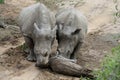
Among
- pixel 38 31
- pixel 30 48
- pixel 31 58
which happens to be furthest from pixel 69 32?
pixel 31 58

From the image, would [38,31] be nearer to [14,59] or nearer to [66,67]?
[66,67]

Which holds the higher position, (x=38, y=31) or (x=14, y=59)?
(x=38, y=31)

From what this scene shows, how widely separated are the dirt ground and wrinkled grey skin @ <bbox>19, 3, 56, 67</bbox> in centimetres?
41

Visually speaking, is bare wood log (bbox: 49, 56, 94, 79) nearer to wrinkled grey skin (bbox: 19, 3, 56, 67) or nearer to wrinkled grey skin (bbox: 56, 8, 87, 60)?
wrinkled grey skin (bbox: 19, 3, 56, 67)

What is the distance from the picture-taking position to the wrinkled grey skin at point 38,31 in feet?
35.0

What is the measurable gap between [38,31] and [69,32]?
0.89 meters

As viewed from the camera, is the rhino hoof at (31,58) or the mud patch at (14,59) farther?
the rhino hoof at (31,58)

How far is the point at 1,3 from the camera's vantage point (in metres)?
17.6

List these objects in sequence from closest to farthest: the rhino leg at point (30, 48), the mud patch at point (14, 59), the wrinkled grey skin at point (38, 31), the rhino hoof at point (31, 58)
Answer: the wrinkled grey skin at point (38, 31), the mud patch at point (14, 59), the rhino leg at point (30, 48), the rhino hoof at point (31, 58)

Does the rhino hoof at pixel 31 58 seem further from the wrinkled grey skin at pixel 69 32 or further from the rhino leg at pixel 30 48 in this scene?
the wrinkled grey skin at pixel 69 32

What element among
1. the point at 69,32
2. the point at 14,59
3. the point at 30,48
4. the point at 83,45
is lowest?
the point at 14,59

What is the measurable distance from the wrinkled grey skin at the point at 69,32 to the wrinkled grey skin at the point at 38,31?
26 centimetres

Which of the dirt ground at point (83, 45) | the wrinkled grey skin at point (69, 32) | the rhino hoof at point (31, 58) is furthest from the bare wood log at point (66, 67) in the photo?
the rhino hoof at point (31, 58)

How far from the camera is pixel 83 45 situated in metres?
13.1
